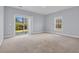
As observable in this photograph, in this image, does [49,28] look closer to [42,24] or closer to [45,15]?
[42,24]

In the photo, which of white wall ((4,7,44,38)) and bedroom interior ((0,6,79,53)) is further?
white wall ((4,7,44,38))

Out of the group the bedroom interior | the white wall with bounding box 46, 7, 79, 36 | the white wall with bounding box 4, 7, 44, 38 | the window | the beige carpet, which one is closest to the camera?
the beige carpet

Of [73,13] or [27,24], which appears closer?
[73,13]

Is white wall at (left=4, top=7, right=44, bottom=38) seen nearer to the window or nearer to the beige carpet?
the window

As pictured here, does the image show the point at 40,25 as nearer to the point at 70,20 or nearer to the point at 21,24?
the point at 21,24

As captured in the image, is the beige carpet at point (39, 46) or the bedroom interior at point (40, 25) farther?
the bedroom interior at point (40, 25)

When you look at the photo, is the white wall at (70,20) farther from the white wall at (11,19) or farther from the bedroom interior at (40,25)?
the white wall at (11,19)

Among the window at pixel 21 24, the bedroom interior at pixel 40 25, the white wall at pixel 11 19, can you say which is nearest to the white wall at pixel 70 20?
the bedroom interior at pixel 40 25

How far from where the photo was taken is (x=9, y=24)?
258 inches

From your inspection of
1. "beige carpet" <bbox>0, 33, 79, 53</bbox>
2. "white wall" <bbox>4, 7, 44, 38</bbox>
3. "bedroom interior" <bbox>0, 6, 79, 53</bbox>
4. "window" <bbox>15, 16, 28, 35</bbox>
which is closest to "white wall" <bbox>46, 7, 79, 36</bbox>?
"bedroom interior" <bbox>0, 6, 79, 53</bbox>

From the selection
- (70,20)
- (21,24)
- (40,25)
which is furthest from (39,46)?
(21,24)

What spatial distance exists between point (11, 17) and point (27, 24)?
276cm
